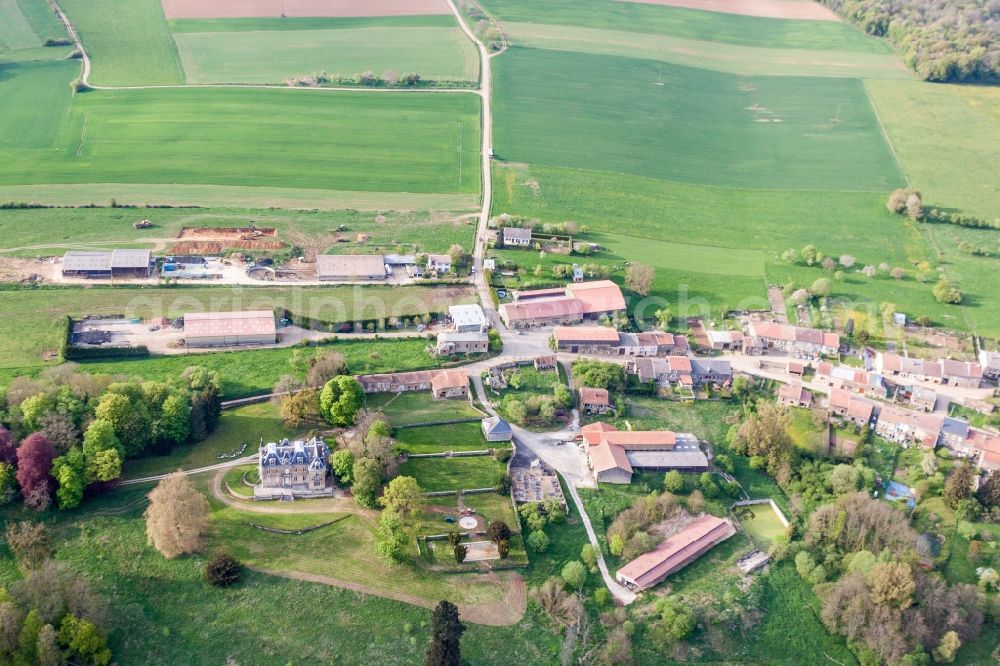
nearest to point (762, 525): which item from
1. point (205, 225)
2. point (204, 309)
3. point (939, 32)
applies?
point (204, 309)

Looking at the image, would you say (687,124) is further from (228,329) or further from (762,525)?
(228,329)

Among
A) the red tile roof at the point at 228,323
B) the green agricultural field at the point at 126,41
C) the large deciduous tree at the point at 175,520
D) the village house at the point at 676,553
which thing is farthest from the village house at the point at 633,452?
the green agricultural field at the point at 126,41

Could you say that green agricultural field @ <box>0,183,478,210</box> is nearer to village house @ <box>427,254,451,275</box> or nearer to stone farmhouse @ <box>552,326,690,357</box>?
village house @ <box>427,254,451,275</box>

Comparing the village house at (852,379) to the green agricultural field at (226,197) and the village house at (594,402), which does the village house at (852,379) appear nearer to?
the village house at (594,402)

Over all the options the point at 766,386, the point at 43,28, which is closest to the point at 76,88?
the point at 43,28

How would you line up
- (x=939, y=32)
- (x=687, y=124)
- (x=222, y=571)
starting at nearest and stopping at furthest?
(x=222, y=571), (x=687, y=124), (x=939, y=32)

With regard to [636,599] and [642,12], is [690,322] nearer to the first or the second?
[636,599]

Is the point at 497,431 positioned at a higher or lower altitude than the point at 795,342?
lower
